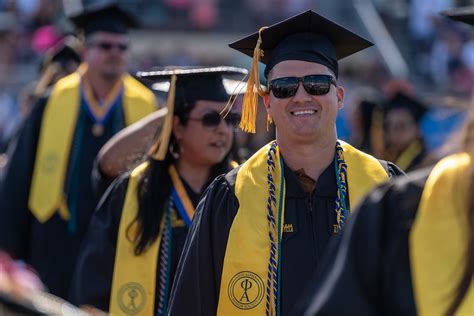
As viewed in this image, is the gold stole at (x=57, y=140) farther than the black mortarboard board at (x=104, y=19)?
No

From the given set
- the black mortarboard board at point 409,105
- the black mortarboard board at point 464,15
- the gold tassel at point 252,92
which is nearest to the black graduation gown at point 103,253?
the gold tassel at point 252,92

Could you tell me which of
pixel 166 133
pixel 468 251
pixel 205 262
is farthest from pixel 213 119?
pixel 468 251

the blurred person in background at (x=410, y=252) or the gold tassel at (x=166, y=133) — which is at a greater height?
the gold tassel at (x=166, y=133)

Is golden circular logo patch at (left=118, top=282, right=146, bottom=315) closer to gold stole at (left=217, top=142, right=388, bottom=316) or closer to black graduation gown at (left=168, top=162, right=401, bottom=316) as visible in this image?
black graduation gown at (left=168, top=162, right=401, bottom=316)

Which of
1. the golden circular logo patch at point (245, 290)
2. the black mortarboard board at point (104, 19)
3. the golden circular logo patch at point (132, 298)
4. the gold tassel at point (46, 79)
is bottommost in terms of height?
the golden circular logo patch at point (132, 298)

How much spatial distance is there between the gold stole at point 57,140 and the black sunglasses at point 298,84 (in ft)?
11.0

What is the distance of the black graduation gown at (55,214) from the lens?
809cm

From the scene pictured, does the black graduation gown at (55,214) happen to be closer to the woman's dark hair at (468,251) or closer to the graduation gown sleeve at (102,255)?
the graduation gown sleeve at (102,255)

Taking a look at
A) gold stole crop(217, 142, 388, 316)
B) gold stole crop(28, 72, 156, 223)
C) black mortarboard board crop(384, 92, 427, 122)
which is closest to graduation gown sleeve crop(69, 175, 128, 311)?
gold stole crop(217, 142, 388, 316)

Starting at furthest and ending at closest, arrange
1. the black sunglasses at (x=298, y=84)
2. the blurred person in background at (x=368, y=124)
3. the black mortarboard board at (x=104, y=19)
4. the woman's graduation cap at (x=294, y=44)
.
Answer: the blurred person in background at (x=368, y=124), the black mortarboard board at (x=104, y=19), the woman's graduation cap at (x=294, y=44), the black sunglasses at (x=298, y=84)

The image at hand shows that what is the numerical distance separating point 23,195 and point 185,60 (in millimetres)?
10315

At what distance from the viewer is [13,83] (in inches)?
704

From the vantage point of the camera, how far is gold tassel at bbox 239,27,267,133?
16.6 ft

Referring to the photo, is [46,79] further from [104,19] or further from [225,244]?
[225,244]
